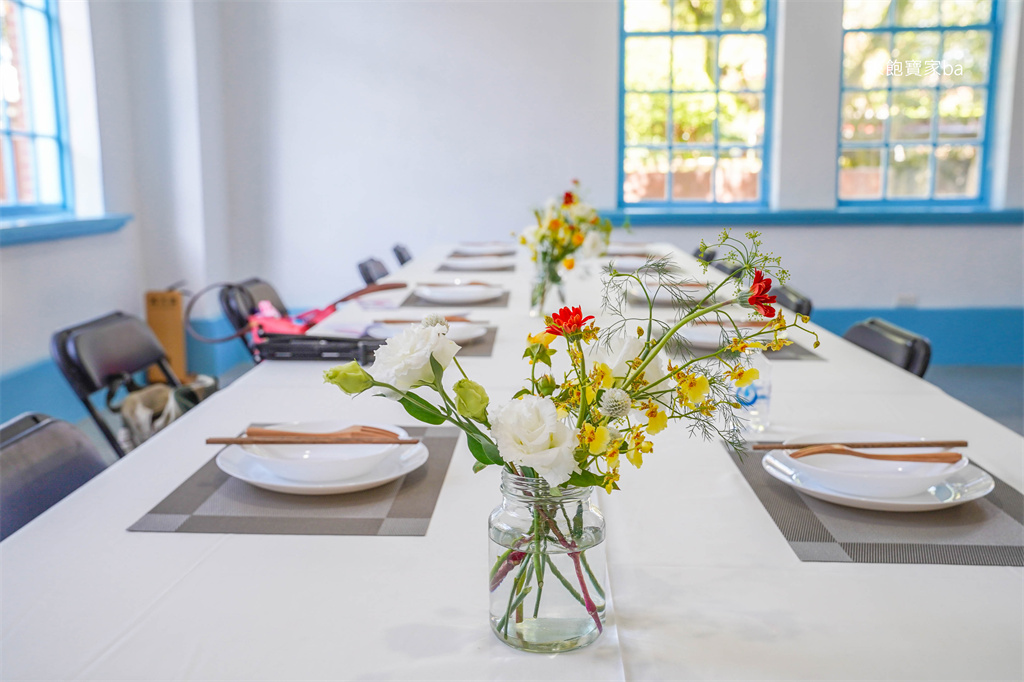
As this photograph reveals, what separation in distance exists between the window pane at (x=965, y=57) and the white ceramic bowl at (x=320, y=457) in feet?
17.2

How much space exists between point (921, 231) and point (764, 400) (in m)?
4.52

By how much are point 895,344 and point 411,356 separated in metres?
1.79

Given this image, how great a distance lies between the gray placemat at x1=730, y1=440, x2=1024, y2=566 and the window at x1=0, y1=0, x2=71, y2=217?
3.91 metres

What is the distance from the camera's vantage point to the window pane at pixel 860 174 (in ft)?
18.3

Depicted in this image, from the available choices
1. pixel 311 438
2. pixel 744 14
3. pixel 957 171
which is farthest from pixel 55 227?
pixel 957 171

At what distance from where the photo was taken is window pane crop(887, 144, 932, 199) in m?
5.57

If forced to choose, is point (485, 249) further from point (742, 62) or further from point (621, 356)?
point (621, 356)

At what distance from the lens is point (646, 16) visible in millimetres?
5520

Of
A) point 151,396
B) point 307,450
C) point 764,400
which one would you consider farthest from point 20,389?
point 764,400

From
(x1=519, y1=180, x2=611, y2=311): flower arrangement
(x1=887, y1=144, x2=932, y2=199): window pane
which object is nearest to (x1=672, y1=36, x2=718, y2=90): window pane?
(x1=887, y1=144, x2=932, y2=199): window pane

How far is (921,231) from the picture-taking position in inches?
213

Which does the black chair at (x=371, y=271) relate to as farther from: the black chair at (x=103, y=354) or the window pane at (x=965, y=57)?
the window pane at (x=965, y=57)

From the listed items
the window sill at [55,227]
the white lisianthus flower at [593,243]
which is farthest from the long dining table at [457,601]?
the window sill at [55,227]

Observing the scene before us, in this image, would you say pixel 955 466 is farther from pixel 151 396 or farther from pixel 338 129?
pixel 338 129
